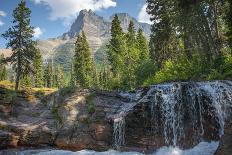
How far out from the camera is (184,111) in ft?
68.1

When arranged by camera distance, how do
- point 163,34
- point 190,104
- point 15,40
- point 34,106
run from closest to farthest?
point 190,104 < point 34,106 < point 163,34 < point 15,40

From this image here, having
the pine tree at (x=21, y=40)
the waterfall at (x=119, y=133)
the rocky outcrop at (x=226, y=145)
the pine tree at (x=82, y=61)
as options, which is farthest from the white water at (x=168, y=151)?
the pine tree at (x=82, y=61)

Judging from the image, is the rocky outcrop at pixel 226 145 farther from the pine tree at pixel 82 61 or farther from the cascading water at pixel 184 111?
the pine tree at pixel 82 61

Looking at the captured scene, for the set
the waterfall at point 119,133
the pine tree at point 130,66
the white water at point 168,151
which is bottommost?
the white water at point 168,151

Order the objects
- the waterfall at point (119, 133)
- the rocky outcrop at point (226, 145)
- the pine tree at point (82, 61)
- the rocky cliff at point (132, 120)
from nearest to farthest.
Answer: the rocky outcrop at point (226, 145), the rocky cliff at point (132, 120), the waterfall at point (119, 133), the pine tree at point (82, 61)

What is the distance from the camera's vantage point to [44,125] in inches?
862

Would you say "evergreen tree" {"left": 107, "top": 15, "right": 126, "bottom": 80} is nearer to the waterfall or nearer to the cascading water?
the cascading water

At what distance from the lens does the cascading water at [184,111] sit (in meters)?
19.7

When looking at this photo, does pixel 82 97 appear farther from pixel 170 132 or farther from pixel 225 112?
pixel 225 112

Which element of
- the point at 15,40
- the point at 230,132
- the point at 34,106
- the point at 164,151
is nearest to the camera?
the point at 230,132

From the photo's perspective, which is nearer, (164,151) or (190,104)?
(164,151)

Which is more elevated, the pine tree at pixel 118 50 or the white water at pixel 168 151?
the pine tree at pixel 118 50

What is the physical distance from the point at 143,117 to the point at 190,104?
3.05 metres

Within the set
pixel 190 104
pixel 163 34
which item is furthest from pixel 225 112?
pixel 163 34
